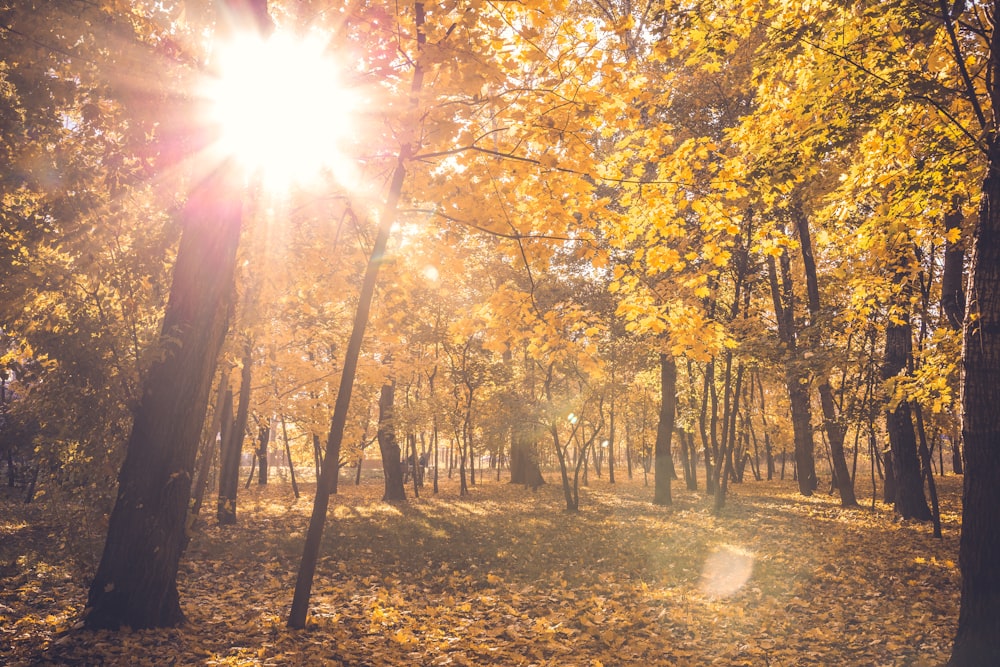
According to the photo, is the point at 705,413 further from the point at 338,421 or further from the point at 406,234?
the point at 338,421

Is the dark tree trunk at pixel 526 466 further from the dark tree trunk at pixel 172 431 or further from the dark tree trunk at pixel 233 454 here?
the dark tree trunk at pixel 172 431

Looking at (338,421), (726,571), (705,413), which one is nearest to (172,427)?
(338,421)

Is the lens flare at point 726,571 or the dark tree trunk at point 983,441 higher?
the dark tree trunk at point 983,441

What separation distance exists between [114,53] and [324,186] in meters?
2.56

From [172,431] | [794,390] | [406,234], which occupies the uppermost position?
[406,234]

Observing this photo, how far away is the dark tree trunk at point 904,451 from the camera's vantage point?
12688 mm

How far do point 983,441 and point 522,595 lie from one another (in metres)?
5.67

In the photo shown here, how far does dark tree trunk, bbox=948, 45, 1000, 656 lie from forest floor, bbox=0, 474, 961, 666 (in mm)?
989

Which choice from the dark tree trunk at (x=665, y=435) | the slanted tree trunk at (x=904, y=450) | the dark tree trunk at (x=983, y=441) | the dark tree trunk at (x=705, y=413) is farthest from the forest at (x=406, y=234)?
the dark tree trunk at (x=705, y=413)

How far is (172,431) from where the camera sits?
5555mm

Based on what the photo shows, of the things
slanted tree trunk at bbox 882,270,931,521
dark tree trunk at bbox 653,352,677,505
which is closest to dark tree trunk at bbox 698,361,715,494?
dark tree trunk at bbox 653,352,677,505

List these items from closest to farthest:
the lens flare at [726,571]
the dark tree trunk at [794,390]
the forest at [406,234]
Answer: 1. the forest at [406,234]
2. the lens flare at [726,571]
3. the dark tree trunk at [794,390]

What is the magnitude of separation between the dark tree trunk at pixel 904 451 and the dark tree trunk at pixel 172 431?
13.7 meters

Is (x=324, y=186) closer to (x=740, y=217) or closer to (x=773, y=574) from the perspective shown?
(x=740, y=217)
